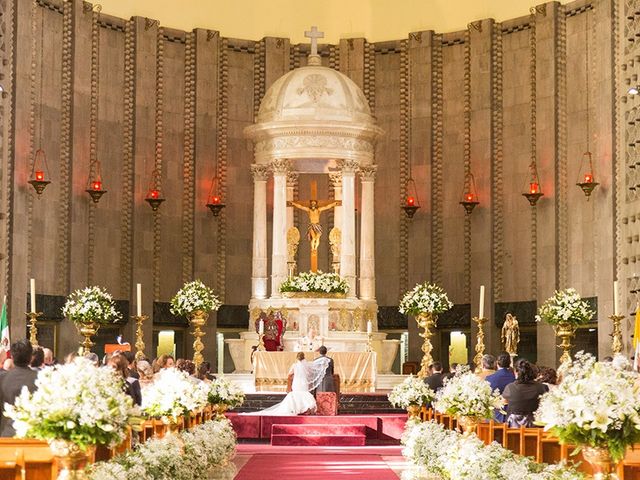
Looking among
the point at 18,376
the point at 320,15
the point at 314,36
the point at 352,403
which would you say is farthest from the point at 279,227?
the point at 18,376

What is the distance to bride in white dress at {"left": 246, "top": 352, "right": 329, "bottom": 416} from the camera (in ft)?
82.6

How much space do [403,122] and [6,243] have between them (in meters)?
11.5

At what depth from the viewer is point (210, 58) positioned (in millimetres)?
34688

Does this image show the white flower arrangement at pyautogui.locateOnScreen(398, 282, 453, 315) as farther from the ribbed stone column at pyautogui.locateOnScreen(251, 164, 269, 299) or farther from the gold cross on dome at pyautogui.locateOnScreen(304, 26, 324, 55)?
the gold cross on dome at pyautogui.locateOnScreen(304, 26, 324, 55)

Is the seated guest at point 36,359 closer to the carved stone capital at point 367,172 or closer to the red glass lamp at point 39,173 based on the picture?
the red glass lamp at point 39,173

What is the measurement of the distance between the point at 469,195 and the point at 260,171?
558 centimetres

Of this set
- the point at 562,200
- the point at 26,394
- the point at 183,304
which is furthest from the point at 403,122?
the point at 26,394

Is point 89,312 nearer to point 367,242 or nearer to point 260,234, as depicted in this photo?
point 260,234

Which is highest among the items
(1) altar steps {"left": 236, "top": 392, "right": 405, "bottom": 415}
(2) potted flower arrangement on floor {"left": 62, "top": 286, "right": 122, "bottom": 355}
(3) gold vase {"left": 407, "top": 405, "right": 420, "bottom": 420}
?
(2) potted flower arrangement on floor {"left": 62, "top": 286, "right": 122, "bottom": 355}

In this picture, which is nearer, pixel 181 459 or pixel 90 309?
pixel 181 459

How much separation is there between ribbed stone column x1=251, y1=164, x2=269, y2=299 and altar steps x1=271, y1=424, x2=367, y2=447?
7655mm

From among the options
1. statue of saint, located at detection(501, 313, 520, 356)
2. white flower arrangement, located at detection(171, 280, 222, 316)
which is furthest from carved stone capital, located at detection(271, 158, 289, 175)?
statue of saint, located at detection(501, 313, 520, 356)

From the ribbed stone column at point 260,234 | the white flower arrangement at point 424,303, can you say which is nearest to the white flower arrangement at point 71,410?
the white flower arrangement at point 424,303

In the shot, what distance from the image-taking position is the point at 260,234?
103 feet
